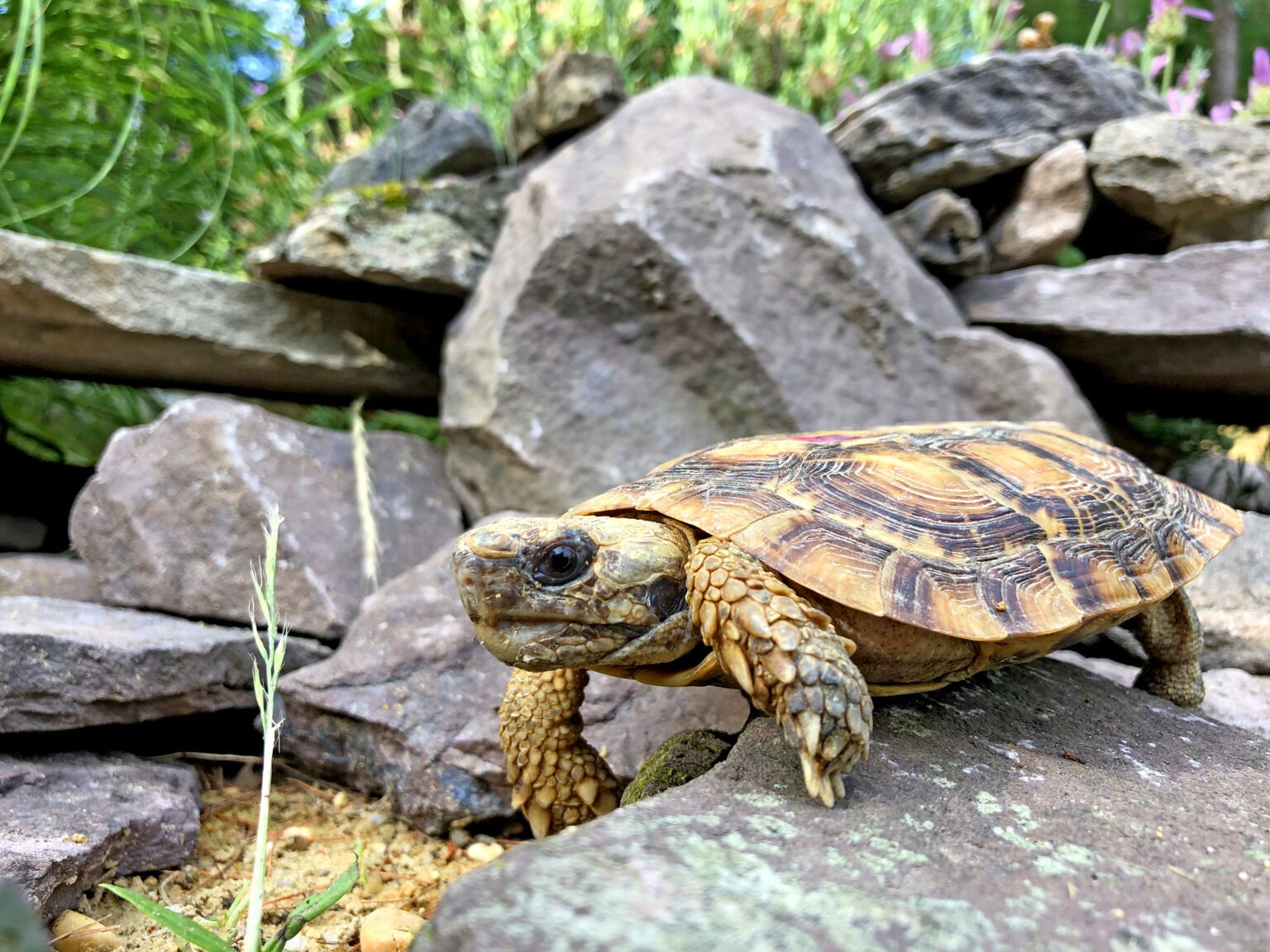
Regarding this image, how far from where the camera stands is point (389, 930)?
148cm

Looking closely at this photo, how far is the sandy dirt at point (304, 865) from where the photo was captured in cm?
156

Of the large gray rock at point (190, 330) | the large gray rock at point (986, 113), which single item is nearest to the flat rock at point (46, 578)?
the large gray rock at point (190, 330)

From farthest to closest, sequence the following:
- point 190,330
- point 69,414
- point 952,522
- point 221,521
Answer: point 69,414, point 190,330, point 221,521, point 952,522

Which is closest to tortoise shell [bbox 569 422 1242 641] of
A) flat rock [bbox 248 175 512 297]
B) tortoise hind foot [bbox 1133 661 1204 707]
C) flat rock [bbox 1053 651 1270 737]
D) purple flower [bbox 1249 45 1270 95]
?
tortoise hind foot [bbox 1133 661 1204 707]

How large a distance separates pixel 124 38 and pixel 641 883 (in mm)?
4127

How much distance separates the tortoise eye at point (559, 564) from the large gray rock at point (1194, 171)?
2.88 meters

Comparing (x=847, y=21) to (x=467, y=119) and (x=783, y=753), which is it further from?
(x=783, y=753)

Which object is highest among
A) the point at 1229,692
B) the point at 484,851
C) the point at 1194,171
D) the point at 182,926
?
the point at 1194,171

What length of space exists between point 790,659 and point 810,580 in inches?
7.2

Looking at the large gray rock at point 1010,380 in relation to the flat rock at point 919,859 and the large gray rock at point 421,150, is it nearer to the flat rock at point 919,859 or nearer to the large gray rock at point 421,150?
the flat rock at point 919,859

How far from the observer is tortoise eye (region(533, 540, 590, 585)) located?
1.45m

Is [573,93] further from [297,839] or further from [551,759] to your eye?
[297,839]

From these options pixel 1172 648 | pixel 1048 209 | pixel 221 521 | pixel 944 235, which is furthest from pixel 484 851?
pixel 1048 209

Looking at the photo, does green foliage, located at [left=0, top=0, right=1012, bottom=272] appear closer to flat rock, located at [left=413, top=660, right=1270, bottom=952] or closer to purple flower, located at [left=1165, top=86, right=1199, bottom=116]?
purple flower, located at [left=1165, top=86, right=1199, bottom=116]
